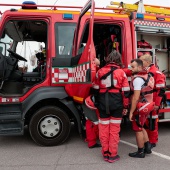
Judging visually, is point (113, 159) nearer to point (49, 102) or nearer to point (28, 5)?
point (49, 102)

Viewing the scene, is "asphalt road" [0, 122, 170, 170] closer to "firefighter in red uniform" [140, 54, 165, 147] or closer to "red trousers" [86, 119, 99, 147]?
"red trousers" [86, 119, 99, 147]

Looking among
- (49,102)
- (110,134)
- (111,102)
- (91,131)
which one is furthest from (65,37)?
(110,134)

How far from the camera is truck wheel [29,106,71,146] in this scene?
4.03 m

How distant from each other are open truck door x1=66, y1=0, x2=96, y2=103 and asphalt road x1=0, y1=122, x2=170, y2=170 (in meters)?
0.88

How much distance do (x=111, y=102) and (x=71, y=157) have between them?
1083mm

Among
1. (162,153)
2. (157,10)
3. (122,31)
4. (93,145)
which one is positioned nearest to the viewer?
(162,153)

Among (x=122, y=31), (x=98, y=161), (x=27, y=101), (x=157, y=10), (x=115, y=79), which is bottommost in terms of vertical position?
(x=98, y=161)

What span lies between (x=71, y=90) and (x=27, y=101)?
2.54ft

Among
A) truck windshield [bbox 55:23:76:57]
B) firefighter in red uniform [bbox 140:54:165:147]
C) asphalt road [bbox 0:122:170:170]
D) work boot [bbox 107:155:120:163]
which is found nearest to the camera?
asphalt road [bbox 0:122:170:170]

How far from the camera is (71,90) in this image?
412cm

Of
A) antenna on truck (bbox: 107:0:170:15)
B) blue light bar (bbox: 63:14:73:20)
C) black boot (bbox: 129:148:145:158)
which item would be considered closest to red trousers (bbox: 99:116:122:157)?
black boot (bbox: 129:148:145:158)

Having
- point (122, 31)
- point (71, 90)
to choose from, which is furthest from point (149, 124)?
point (122, 31)

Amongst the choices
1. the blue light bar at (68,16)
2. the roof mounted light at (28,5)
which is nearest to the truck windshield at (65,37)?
the blue light bar at (68,16)

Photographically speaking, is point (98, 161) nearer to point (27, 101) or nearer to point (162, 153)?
point (162, 153)
